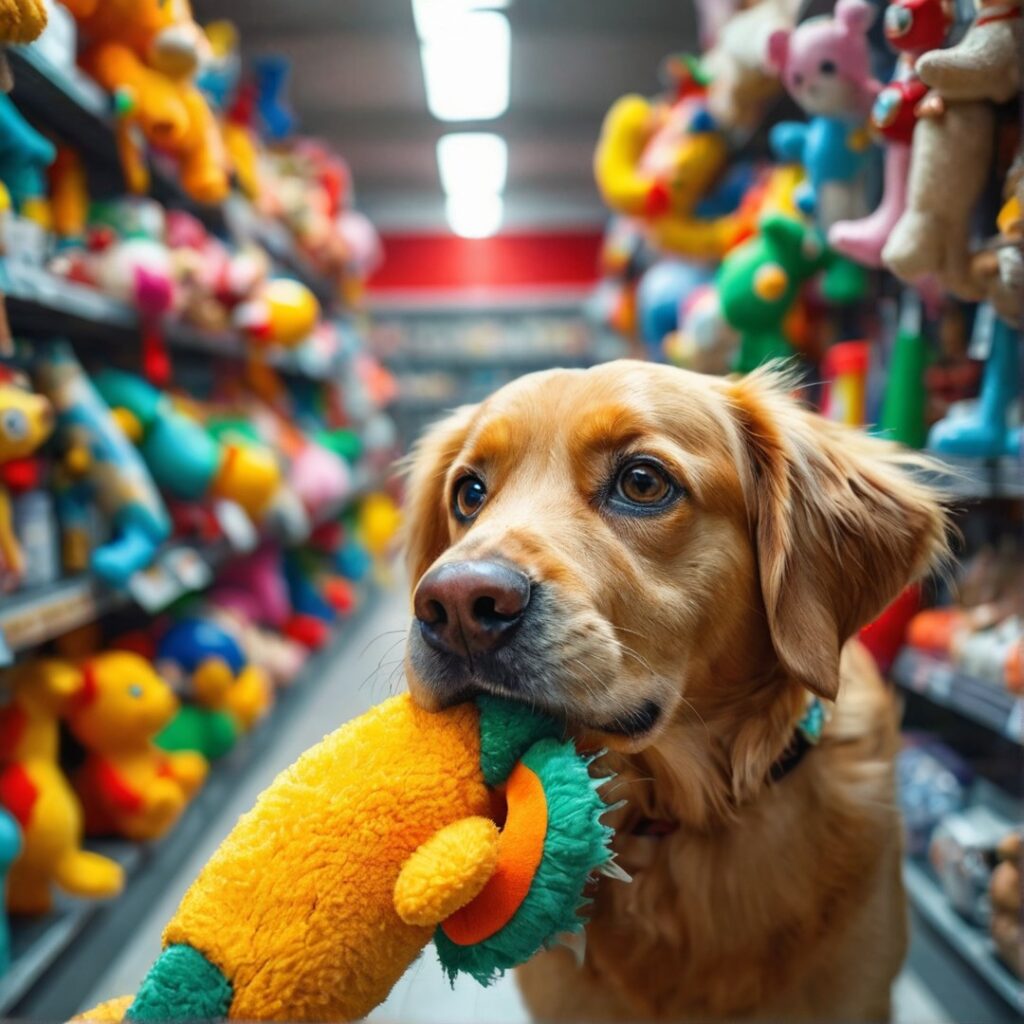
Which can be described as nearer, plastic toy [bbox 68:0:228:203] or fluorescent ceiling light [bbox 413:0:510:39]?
fluorescent ceiling light [bbox 413:0:510:39]

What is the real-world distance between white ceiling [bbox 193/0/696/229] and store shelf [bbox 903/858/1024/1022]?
5.96ft

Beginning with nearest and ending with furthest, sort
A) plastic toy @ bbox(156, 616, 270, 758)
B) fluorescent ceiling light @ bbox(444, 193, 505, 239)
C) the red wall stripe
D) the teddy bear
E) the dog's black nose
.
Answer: the dog's black nose
the teddy bear
plastic toy @ bbox(156, 616, 270, 758)
fluorescent ceiling light @ bbox(444, 193, 505, 239)
the red wall stripe

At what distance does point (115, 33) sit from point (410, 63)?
30.8 inches

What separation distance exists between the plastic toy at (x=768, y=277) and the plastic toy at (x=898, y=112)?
0.42 m

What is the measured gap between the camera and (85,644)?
223 centimetres

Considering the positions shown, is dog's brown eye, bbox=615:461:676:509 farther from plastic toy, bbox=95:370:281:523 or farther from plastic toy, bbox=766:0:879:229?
plastic toy, bbox=95:370:281:523

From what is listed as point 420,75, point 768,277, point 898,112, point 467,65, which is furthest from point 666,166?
point 898,112

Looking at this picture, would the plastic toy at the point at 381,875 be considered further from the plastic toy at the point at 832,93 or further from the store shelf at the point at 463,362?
the store shelf at the point at 463,362

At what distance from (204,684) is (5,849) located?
977mm

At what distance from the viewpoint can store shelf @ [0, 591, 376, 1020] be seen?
1646 millimetres

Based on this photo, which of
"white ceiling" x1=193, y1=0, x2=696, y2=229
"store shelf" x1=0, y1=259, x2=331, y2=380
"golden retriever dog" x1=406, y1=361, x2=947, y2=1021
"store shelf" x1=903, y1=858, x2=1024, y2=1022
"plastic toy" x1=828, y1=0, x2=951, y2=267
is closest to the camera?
"golden retriever dog" x1=406, y1=361, x2=947, y2=1021

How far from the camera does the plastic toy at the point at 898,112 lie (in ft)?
4.61

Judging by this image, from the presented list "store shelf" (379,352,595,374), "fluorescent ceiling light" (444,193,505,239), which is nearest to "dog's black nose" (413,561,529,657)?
"fluorescent ceiling light" (444,193,505,239)

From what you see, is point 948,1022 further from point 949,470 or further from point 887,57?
point 887,57
